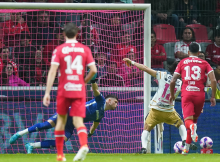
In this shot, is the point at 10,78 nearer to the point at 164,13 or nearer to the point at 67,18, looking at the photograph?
the point at 67,18

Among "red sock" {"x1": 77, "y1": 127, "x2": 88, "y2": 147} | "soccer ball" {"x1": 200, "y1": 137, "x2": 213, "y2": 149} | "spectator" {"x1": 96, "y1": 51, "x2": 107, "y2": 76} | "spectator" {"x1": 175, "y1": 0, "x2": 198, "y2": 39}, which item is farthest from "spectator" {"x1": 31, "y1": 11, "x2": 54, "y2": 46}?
"red sock" {"x1": 77, "y1": 127, "x2": 88, "y2": 147}

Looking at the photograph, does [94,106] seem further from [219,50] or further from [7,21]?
[219,50]

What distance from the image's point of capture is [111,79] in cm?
941

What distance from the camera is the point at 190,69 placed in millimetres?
7488

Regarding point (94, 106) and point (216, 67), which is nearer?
point (94, 106)

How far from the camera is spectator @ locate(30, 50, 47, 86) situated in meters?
9.45

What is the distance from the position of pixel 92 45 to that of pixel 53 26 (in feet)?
3.29

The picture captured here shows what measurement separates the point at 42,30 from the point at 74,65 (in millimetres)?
4287

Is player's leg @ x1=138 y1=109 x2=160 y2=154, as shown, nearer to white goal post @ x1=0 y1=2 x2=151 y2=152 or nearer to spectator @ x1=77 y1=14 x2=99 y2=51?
white goal post @ x1=0 y1=2 x2=151 y2=152

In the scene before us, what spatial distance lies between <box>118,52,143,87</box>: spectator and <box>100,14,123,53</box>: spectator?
44cm

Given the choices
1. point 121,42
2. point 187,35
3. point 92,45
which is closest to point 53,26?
point 92,45

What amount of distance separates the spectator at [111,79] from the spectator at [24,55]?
1652 millimetres

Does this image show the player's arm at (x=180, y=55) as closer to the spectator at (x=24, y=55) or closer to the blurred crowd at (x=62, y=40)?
the blurred crowd at (x=62, y=40)

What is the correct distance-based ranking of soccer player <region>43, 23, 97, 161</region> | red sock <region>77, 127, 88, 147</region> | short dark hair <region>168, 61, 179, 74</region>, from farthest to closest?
short dark hair <region>168, 61, 179, 74</region>, soccer player <region>43, 23, 97, 161</region>, red sock <region>77, 127, 88, 147</region>
